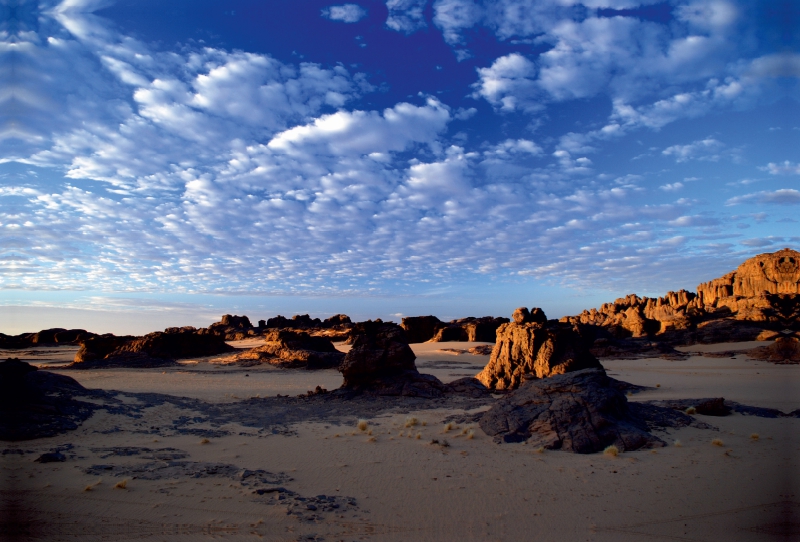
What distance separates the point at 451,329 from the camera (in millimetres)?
54250

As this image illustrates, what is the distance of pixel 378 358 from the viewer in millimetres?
18547

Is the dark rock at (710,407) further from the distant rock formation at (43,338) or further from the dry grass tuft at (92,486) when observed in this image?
the distant rock formation at (43,338)

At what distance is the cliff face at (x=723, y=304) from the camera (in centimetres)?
5631

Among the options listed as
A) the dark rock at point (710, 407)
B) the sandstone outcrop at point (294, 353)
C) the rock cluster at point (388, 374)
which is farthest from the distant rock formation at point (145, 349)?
the dark rock at point (710, 407)

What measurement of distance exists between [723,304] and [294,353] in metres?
73.4

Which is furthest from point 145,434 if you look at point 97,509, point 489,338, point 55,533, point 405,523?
point 489,338

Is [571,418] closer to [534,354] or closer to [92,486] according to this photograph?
Result: [534,354]

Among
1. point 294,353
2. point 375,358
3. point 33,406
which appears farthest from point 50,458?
point 294,353

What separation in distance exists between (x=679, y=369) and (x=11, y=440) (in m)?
35.6

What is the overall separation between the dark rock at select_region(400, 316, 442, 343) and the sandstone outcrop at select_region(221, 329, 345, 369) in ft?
68.6

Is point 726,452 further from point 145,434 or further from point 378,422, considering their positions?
point 145,434

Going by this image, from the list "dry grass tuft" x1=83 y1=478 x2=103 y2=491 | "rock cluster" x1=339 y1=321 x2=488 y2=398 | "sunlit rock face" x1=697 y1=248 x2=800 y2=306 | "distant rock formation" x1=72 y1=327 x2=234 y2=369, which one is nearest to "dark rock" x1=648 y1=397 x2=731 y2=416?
"rock cluster" x1=339 y1=321 x2=488 y2=398

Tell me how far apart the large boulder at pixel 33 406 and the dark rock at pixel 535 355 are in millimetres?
14632

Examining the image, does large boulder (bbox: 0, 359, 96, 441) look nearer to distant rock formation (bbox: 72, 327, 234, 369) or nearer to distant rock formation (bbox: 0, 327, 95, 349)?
distant rock formation (bbox: 72, 327, 234, 369)
